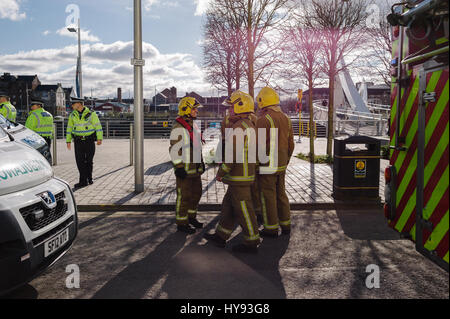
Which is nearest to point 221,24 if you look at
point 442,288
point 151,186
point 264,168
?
point 151,186

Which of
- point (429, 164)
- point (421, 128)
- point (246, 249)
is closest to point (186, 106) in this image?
point (246, 249)

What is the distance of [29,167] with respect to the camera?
3.30m

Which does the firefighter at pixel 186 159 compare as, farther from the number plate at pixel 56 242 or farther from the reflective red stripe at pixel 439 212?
the reflective red stripe at pixel 439 212

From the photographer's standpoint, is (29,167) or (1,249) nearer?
(1,249)

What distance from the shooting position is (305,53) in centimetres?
1269

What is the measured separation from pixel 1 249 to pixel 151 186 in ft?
17.8

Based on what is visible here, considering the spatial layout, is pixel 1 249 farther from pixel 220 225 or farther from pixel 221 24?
pixel 221 24

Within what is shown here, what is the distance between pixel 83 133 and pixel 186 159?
377 cm

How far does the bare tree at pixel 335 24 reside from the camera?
1188 cm

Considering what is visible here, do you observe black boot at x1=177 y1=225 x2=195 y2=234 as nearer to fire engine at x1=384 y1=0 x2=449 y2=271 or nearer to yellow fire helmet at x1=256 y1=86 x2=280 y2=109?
yellow fire helmet at x1=256 y1=86 x2=280 y2=109

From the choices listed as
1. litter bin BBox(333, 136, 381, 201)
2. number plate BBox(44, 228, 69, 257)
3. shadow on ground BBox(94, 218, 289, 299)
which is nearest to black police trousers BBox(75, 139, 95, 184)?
shadow on ground BBox(94, 218, 289, 299)

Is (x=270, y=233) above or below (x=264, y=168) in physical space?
below

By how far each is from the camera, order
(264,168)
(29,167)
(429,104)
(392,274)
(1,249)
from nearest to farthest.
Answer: (1,249), (429,104), (29,167), (392,274), (264,168)
